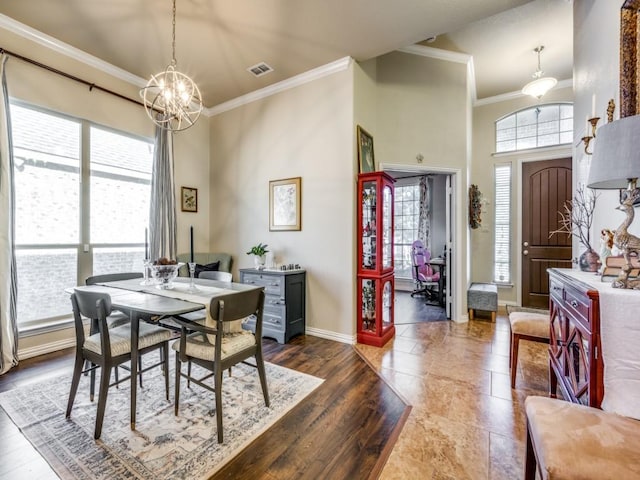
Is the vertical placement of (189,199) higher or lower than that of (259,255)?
higher

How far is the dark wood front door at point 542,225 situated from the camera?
4781 millimetres

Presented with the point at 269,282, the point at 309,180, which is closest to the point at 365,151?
the point at 309,180

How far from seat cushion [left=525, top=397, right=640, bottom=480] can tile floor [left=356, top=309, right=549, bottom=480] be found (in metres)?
0.64

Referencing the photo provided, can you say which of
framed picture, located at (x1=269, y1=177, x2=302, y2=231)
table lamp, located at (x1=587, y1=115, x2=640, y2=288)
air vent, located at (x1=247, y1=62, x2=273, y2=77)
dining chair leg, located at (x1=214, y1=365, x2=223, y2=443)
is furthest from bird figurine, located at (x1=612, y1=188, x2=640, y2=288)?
air vent, located at (x1=247, y1=62, x2=273, y2=77)

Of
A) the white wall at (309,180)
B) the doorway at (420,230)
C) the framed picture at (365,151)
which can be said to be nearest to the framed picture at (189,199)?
the white wall at (309,180)

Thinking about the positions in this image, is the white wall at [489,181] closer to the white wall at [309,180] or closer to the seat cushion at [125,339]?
the white wall at [309,180]

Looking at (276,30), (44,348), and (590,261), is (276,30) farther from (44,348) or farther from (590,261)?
(44,348)

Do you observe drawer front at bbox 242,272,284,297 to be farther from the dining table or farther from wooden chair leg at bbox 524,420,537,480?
wooden chair leg at bbox 524,420,537,480

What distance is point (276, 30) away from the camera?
9.86ft

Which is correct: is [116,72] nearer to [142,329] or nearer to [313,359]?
[142,329]

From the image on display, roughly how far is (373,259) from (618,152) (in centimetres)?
240

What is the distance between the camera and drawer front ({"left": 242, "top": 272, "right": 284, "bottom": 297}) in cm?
351

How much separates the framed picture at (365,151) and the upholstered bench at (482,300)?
2.43 m

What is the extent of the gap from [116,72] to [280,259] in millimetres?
3120
